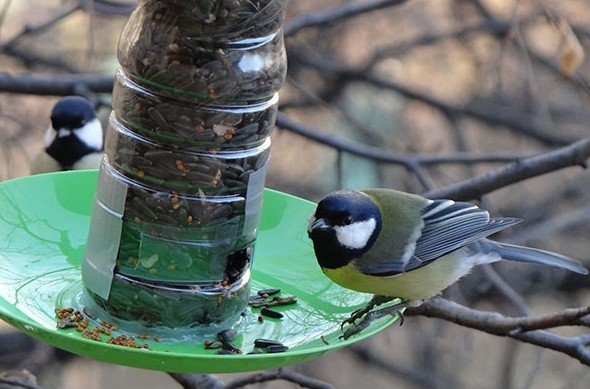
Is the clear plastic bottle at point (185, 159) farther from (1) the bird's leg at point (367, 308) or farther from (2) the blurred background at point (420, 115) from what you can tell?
(2) the blurred background at point (420, 115)

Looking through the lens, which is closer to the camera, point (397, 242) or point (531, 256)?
point (397, 242)

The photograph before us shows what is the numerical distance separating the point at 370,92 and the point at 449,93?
486mm

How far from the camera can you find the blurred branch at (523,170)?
316 centimetres

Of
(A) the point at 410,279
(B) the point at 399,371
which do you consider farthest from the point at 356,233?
(B) the point at 399,371

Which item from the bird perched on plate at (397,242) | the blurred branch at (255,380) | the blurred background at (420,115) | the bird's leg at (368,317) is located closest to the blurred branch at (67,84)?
the blurred background at (420,115)

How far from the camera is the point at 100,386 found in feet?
21.8

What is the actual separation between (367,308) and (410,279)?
299 mm

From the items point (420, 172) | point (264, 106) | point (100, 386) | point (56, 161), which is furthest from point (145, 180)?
point (100, 386)

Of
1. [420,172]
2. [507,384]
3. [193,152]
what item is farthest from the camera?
[507,384]

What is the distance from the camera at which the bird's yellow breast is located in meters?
2.68

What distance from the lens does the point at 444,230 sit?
9.92 feet

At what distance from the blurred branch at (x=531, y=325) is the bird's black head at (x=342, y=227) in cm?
29

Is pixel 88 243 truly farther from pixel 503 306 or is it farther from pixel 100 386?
pixel 100 386

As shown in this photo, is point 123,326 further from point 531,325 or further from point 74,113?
point 74,113
